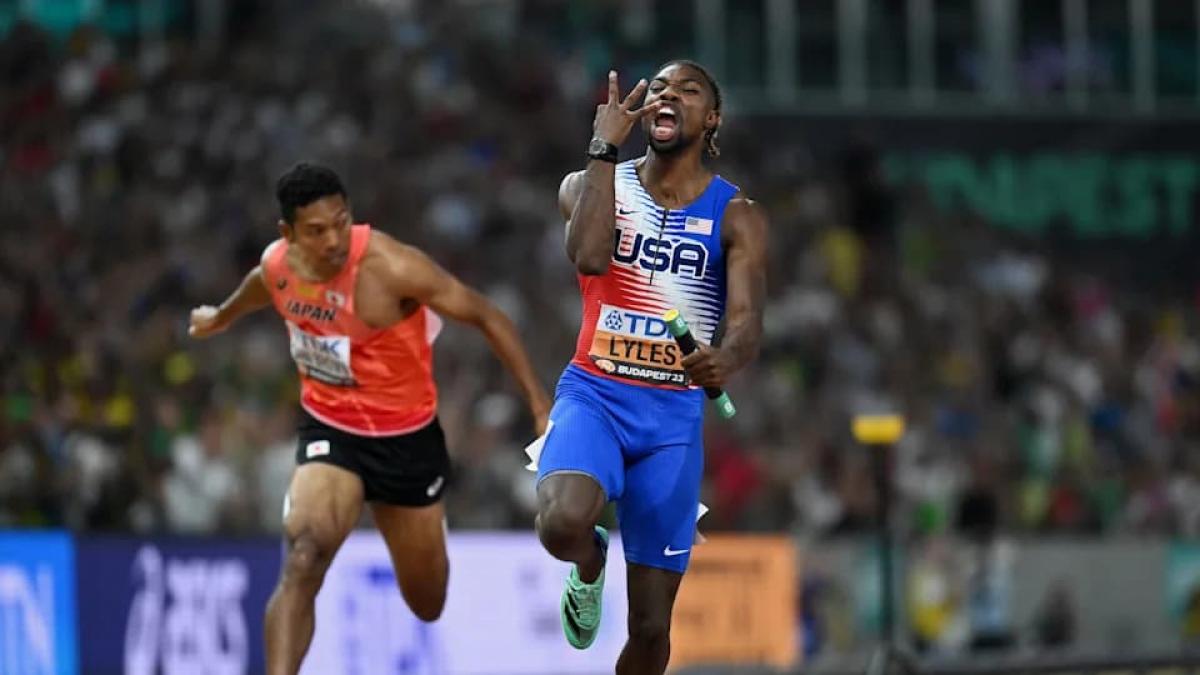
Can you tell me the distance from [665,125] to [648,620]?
2082mm

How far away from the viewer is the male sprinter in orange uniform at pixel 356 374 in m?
11.1

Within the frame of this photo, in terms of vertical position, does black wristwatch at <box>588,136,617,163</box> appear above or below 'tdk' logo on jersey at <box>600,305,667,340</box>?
above

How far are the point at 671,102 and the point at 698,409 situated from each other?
1.32 meters

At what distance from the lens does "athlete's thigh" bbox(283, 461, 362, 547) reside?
11141 mm

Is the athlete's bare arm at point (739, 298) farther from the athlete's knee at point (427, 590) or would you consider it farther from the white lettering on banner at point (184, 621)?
the white lettering on banner at point (184, 621)

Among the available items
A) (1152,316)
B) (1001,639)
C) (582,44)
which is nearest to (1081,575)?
(1001,639)

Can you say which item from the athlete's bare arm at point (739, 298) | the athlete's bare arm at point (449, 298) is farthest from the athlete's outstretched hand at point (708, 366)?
the athlete's bare arm at point (449, 298)

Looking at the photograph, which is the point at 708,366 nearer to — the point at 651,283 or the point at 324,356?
the point at 651,283

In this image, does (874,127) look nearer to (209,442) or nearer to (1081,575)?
(1081,575)

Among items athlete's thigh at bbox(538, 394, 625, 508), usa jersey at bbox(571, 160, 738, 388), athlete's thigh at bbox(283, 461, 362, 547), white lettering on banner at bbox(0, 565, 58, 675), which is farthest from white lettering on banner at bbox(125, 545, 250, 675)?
usa jersey at bbox(571, 160, 738, 388)

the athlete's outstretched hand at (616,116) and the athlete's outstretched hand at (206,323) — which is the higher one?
the athlete's outstretched hand at (616,116)

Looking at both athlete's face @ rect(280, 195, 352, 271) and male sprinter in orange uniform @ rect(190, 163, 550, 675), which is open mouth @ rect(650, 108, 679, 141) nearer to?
male sprinter in orange uniform @ rect(190, 163, 550, 675)

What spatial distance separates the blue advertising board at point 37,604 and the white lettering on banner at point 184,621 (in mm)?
434

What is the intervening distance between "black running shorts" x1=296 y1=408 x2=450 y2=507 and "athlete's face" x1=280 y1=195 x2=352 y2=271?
935mm
